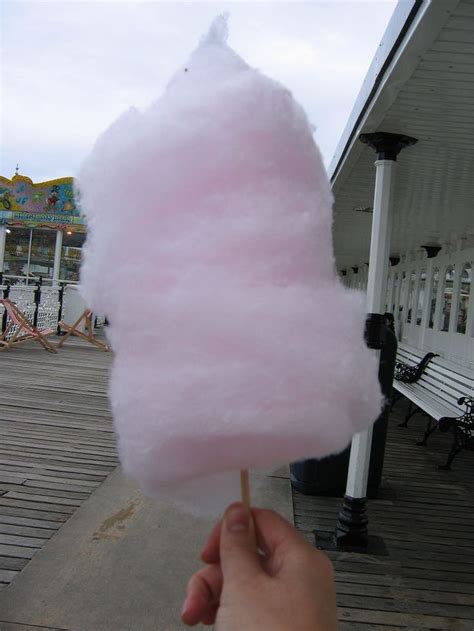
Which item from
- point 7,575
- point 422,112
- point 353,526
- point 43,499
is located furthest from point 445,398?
point 7,575

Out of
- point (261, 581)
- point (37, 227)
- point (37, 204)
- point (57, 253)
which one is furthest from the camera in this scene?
point (37, 204)

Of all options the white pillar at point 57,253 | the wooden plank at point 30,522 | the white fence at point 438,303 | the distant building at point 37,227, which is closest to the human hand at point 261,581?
the wooden plank at point 30,522

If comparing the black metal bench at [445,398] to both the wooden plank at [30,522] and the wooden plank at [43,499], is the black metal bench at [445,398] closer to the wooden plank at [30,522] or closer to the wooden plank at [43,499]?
the wooden plank at [43,499]

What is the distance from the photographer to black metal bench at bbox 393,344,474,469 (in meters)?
5.88

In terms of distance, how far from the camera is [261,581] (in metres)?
1.16

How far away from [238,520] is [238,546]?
0.19ft

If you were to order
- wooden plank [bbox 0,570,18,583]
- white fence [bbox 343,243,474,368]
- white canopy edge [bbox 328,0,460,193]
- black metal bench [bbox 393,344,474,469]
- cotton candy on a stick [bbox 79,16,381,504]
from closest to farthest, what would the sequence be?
1. cotton candy on a stick [bbox 79,16,381,504]
2. white canopy edge [bbox 328,0,460,193]
3. wooden plank [bbox 0,570,18,583]
4. black metal bench [bbox 393,344,474,469]
5. white fence [bbox 343,243,474,368]

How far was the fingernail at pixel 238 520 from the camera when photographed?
4.19 ft

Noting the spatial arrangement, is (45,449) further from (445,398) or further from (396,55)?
(445,398)

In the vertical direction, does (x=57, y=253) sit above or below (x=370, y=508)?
above

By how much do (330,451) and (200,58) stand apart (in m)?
1.10

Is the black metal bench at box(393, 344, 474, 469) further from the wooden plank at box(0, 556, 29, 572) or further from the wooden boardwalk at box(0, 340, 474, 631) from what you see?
the wooden plank at box(0, 556, 29, 572)

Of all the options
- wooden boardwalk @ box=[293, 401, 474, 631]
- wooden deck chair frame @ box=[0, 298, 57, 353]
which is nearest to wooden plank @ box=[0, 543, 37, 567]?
wooden boardwalk @ box=[293, 401, 474, 631]

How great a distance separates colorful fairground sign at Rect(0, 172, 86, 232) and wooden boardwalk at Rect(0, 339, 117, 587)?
14788 mm
